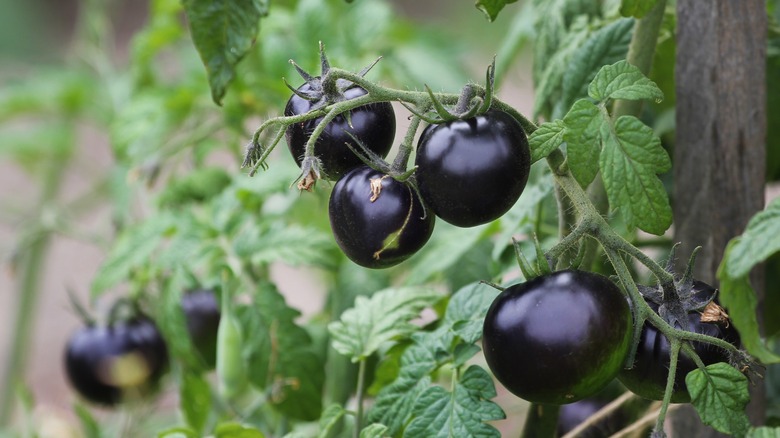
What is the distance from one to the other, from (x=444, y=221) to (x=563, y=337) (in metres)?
0.37

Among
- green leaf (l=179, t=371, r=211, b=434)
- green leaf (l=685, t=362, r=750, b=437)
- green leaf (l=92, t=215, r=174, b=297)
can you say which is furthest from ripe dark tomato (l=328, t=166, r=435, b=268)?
green leaf (l=92, t=215, r=174, b=297)

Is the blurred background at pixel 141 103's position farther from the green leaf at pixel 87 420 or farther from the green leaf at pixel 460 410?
the green leaf at pixel 460 410

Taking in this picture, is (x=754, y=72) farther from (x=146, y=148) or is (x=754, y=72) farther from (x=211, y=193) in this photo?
(x=146, y=148)

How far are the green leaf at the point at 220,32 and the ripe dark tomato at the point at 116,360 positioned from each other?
1.92 feet

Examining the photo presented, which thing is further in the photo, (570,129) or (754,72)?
(754,72)

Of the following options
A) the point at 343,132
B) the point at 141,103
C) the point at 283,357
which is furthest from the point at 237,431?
the point at 141,103

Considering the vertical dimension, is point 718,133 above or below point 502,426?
above

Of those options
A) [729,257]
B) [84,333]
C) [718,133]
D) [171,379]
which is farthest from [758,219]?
[171,379]

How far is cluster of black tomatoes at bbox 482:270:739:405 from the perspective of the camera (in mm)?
657

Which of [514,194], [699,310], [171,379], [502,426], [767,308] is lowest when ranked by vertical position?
[502,426]

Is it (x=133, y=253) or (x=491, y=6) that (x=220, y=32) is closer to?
(x=491, y=6)

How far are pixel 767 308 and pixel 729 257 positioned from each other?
613mm

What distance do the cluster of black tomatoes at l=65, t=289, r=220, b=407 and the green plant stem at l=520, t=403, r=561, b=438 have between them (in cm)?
69

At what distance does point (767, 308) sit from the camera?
1.17 metres
